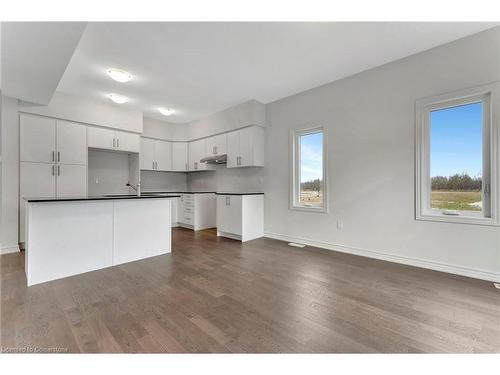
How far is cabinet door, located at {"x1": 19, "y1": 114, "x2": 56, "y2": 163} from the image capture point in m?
3.65

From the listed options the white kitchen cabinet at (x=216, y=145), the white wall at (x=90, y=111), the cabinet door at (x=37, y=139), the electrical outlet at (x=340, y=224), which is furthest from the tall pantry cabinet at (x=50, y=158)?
the electrical outlet at (x=340, y=224)

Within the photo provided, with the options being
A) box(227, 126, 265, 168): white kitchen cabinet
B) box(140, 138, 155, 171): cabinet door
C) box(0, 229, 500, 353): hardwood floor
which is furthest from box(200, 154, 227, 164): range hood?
box(0, 229, 500, 353): hardwood floor

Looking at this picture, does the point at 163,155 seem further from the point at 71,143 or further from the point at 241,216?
the point at 241,216

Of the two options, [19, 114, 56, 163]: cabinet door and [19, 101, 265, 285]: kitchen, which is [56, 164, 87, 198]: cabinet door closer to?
[19, 101, 265, 285]: kitchen

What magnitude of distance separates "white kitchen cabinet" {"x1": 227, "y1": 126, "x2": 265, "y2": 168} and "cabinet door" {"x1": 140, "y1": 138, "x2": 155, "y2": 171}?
2.19m

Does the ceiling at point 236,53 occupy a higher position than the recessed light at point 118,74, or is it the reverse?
the ceiling at point 236,53

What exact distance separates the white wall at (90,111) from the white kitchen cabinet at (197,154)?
1.37m

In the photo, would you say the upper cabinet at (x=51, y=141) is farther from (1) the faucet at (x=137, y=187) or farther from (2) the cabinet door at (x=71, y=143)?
(1) the faucet at (x=137, y=187)

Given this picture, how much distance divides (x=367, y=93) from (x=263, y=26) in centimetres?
187

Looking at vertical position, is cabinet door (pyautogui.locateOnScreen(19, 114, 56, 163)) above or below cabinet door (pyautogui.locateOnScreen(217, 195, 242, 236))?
above

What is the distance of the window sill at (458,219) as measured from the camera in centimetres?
238

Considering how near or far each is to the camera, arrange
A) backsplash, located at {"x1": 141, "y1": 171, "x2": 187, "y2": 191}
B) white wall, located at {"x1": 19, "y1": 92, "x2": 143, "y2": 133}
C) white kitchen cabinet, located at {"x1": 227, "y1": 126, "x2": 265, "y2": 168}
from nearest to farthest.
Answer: white wall, located at {"x1": 19, "y1": 92, "x2": 143, "y2": 133}, white kitchen cabinet, located at {"x1": 227, "y1": 126, "x2": 265, "y2": 168}, backsplash, located at {"x1": 141, "y1": 171, "x2": 187, "y2": 191}
